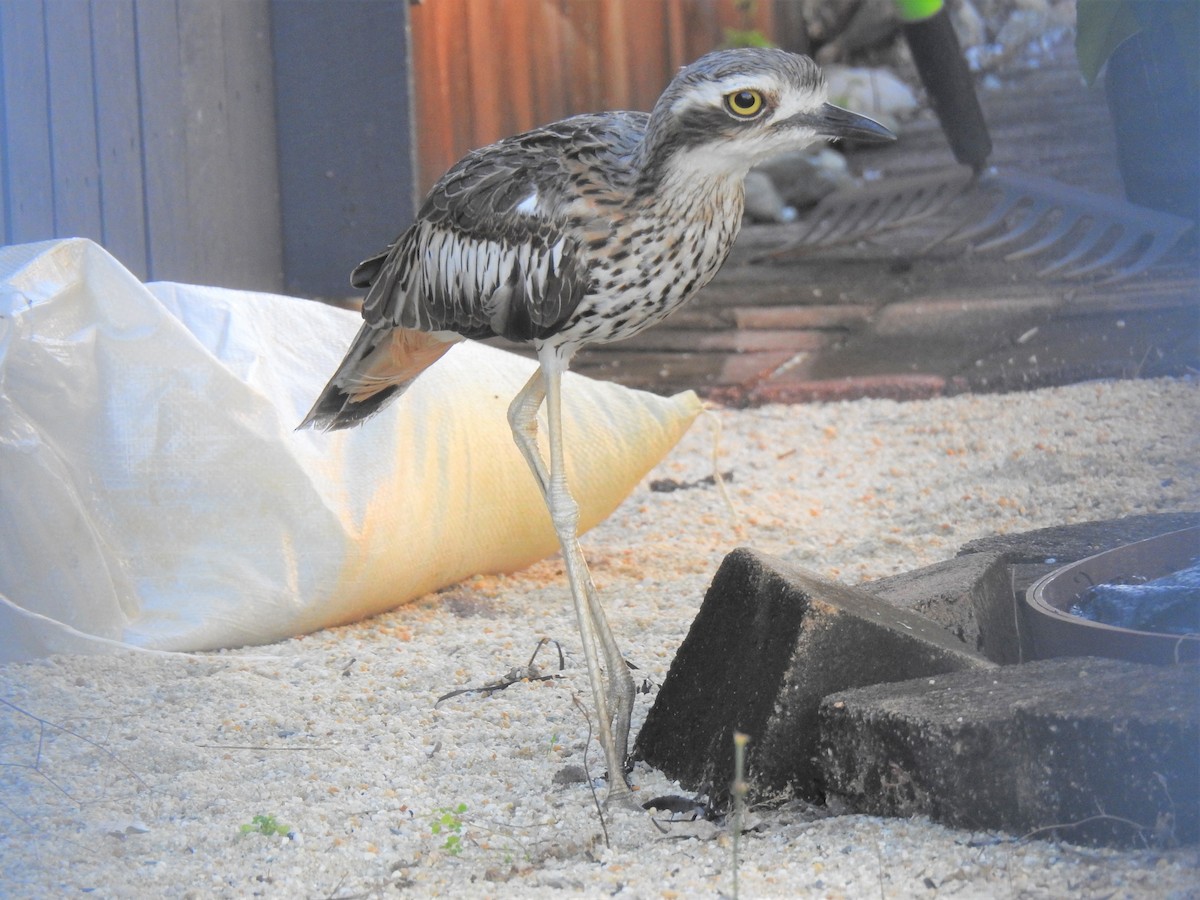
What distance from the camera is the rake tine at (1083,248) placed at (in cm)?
555

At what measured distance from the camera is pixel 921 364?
5.55 metres

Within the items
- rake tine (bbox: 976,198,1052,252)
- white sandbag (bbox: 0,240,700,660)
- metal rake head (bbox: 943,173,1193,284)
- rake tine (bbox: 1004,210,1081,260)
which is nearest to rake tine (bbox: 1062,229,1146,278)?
metal rake head (bbox: 943,173,1193,284)

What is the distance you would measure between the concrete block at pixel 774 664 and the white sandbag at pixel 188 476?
102 centimetres

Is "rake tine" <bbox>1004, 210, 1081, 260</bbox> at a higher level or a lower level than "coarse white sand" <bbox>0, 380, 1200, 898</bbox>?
higher

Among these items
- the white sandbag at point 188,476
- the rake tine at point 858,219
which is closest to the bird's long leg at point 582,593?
the white sandbag at point 188,476

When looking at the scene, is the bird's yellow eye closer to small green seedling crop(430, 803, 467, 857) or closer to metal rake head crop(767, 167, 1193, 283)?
small green seedling crop(430, 803, 467, 857)

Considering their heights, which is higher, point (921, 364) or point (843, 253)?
point (843, 253)

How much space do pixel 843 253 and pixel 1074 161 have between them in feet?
4.55

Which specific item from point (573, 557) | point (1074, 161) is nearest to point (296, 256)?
point (573, 557)

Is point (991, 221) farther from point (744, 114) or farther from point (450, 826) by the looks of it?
point (450, 826)

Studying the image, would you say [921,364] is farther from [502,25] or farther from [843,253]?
[502,25]

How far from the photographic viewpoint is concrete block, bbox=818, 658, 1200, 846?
174 centimetres

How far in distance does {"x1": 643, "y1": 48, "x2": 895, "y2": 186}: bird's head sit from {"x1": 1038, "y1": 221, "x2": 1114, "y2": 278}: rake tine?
3.55m

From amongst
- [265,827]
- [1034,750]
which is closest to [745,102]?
[1034,750]
